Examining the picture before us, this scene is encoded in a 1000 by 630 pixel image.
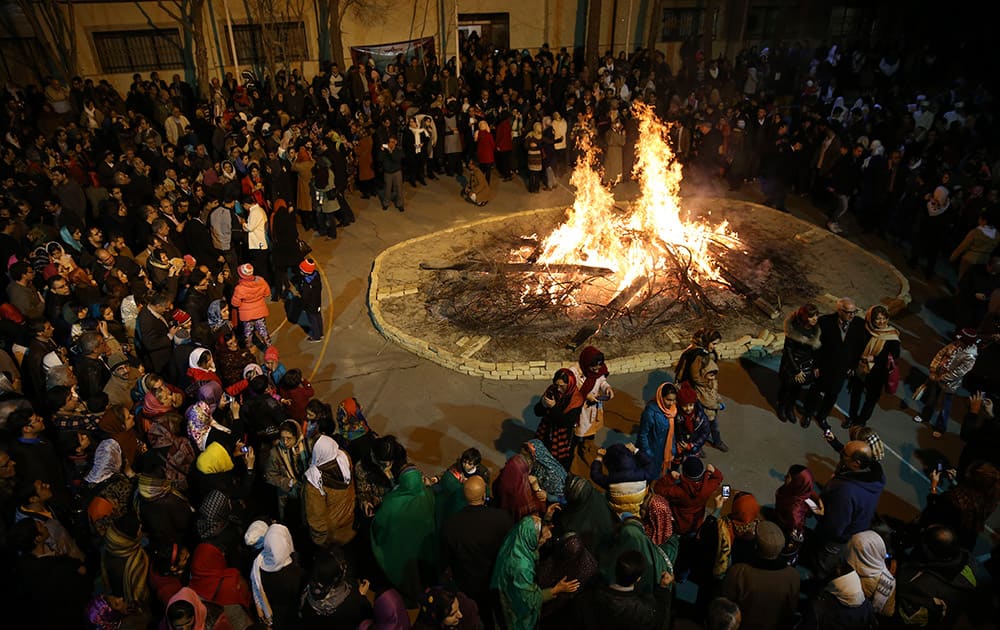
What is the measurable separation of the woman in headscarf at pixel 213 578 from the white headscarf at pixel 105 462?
183 cm

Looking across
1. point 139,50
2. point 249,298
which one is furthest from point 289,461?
point 139,50

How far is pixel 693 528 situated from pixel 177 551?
459cm

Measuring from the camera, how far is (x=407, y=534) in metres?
5.64

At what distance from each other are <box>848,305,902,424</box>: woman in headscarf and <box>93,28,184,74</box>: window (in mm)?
23124

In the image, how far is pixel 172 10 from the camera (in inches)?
843

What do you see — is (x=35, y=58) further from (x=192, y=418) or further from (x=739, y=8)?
(x=739, y=8)

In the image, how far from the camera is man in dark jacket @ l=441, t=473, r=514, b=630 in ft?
17.0

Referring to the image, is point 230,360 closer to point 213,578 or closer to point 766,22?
point 213,578

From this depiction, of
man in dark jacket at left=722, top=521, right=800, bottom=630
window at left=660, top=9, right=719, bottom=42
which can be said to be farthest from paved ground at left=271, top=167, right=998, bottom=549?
window at left=660, top=9, right=719, bottom=42

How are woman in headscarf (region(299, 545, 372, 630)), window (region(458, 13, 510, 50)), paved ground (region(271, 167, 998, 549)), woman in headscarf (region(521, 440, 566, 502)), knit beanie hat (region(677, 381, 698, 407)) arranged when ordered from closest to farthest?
woman in headscarf (region(299, 545, 372, 630)), woman in headscarf (region(521, 440, 566, 502)), knit beanie hat (region(677, 381, 698, 407)), paved ground (region(271, 167, 998, 549)), window (region(458, 13, 510, 50))

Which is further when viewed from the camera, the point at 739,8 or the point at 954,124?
the point at 739,8

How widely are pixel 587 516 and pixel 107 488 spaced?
4.46m

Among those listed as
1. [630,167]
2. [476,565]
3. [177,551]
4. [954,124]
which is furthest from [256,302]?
[954,124]

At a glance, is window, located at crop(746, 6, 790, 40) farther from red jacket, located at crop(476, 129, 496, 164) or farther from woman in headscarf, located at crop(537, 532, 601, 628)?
woman in headscarf, located at crop(537, 532, 601, 628)
